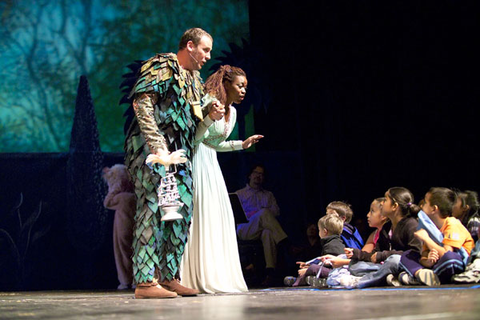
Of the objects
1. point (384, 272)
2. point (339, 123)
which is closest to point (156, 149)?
point (384, 272)

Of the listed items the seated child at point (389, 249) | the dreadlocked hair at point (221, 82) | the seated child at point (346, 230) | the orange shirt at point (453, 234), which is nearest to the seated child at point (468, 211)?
the seated child at point (389, 249)

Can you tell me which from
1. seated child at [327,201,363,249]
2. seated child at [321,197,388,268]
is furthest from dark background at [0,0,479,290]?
seated child at [321,197,388,268]

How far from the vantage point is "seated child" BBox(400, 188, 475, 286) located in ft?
12.1

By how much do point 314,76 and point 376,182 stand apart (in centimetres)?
145

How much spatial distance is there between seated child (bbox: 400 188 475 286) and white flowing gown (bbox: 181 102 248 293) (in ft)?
3.23

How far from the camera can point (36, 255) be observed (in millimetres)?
7242

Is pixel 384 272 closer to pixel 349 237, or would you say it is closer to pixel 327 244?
pixel 327 244

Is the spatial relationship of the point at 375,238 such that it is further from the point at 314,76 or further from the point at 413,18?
the point at 314,76

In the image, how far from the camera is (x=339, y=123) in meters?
7.05

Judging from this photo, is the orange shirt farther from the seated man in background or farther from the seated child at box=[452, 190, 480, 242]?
the seated man in background

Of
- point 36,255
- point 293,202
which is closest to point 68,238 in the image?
point 36,255

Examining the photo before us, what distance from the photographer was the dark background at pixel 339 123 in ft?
18.5

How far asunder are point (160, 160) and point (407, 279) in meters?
1.75

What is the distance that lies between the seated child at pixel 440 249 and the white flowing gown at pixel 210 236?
3.23 feet
